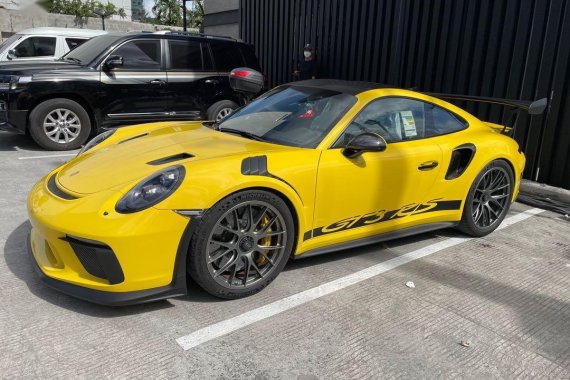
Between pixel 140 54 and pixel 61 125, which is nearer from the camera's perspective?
pixel 61 125

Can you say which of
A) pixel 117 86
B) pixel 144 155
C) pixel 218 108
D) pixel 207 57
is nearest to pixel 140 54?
pixel 117 86

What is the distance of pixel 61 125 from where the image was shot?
720cm

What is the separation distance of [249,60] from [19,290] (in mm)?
6728

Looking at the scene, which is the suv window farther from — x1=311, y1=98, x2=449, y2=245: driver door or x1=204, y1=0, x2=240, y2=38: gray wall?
x1=204, y1=0, x2=240, y2=38: gray wall

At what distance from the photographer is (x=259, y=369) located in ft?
7.93

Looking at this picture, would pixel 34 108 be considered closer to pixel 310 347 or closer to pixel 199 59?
pixel 199 59

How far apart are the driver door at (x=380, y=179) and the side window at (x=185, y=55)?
5.09m

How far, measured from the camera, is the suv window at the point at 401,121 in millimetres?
3635

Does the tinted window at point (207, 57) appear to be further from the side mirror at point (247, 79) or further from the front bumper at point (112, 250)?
the front bumper at point (112, 250)

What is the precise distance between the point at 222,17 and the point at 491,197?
14.5 m

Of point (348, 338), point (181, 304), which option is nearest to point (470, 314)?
point (348, 338)

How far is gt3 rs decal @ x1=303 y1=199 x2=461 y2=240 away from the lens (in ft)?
11.2

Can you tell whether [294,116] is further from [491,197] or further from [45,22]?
[45,22]

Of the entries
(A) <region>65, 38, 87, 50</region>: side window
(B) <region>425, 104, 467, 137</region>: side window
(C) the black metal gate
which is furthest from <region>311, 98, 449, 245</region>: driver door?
(A) <region>65, 38, 87, 50</region>: side window
